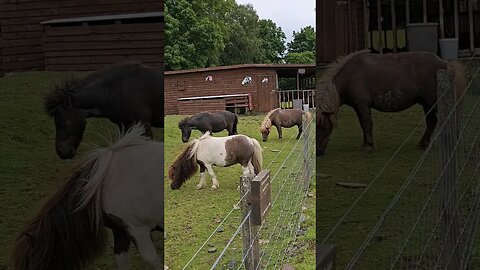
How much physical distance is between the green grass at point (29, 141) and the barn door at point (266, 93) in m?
0.28

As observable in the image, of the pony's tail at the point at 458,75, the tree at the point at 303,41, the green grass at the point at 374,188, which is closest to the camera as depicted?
the tree at the point at 303,41

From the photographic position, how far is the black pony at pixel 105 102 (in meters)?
1.30

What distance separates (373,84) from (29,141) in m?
0.97

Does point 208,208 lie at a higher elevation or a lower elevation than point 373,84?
lower

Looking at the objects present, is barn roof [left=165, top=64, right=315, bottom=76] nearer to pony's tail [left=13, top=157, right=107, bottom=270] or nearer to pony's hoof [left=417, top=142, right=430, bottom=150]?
pony's tail [left=13, top=157, right=107, bottom=270]

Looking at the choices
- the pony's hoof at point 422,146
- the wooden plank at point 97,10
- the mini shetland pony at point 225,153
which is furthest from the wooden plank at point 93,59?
the pony's hoof at point 422,146

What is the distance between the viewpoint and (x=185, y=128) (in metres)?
1.35

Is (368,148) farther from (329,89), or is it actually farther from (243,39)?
(243,39)

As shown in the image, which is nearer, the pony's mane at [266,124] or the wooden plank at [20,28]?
the wooden plank at [20,28]

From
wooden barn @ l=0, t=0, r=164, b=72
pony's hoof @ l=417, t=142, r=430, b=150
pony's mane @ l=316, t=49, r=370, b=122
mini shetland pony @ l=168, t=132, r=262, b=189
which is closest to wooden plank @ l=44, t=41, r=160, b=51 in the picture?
wooden barn @ l=0, t=0, r=164, b=72

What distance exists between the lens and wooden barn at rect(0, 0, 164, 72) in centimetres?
132

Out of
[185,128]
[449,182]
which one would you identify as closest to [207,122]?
[185,128]

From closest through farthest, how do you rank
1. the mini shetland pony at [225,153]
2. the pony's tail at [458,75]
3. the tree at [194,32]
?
the tree at [194,32] < the mini shetland pony at [225,153] < the pony's tail at [458,75]

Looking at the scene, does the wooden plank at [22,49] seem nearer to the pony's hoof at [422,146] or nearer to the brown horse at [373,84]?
the brown horse at [373,84]
